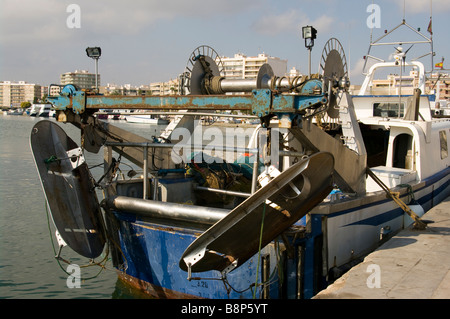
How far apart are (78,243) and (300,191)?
396cm

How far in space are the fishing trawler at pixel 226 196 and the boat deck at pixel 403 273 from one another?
0.68m

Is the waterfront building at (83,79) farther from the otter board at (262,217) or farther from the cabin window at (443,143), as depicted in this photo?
the cabin window at (443,143)

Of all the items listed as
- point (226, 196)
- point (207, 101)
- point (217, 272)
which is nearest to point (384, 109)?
point (226, 196)

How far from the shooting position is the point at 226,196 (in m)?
10.1

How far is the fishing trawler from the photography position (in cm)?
643

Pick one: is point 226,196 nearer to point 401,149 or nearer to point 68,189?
point 68,189

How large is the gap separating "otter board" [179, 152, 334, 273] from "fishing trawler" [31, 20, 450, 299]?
0.06 feet

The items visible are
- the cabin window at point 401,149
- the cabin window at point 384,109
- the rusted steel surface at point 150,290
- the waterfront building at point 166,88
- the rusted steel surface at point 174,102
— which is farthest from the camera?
the waterfront building at point 166,88

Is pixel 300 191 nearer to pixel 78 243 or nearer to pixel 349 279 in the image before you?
pixel 349 279

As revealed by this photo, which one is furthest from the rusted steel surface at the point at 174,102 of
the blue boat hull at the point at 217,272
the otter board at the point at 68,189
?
the blue boat hull at the point at 217,272

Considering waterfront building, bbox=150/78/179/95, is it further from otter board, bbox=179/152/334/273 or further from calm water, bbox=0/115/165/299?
otter board, bbox=179/152/334/273

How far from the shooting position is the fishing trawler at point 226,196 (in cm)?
643

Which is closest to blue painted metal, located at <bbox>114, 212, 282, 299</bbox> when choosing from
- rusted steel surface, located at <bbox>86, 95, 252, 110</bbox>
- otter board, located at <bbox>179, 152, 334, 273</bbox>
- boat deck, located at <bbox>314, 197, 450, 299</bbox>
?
otter board, located at <bbox>179, 152, 334, 273</bbox>
